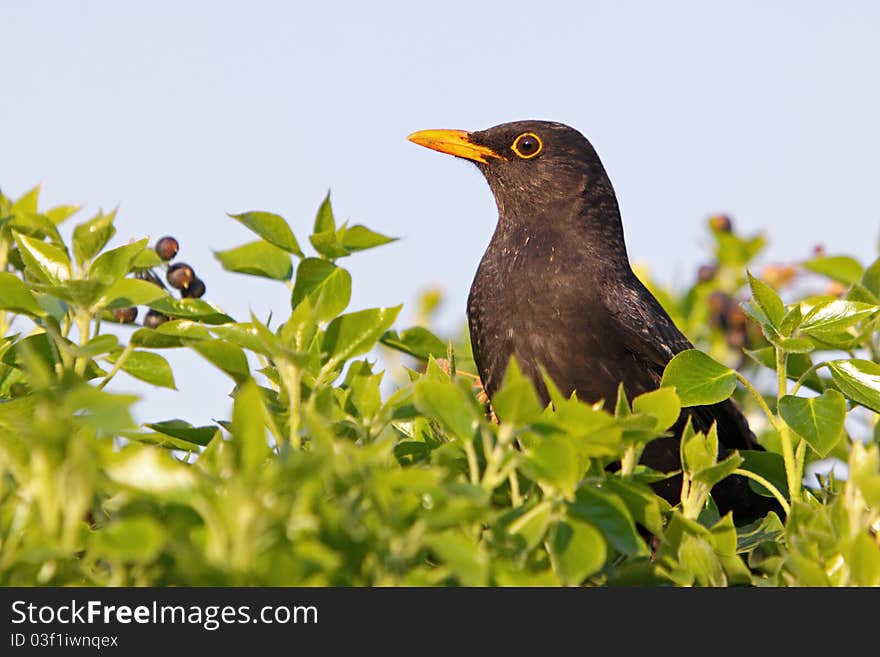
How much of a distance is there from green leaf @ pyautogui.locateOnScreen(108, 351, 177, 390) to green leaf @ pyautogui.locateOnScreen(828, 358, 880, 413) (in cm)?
190

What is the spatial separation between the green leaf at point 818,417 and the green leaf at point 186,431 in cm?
161

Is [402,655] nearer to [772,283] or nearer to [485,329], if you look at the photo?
[485,329]

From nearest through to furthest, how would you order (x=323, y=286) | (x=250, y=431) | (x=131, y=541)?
1. (x=131, y=541)
2. (x=250, y=431)
3. (x=323, y=286)

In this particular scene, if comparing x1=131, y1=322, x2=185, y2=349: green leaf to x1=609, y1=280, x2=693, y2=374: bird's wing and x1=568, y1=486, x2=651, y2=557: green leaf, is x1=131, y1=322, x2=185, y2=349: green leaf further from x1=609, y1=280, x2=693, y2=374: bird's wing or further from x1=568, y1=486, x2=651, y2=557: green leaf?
x1=609, y1=280, x2=693, y2=374: bird's wing

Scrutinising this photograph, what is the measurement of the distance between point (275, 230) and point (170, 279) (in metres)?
1.01

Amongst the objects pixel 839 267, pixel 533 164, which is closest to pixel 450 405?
pixel 839 267

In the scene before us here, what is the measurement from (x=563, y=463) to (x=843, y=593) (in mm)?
641

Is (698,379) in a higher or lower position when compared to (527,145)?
lower

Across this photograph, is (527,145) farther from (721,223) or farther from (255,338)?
(255,338)

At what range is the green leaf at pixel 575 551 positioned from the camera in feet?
7.67

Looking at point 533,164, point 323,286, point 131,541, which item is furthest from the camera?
point 533,164

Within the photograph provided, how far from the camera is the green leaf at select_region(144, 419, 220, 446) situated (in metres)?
3.30

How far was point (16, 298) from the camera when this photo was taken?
3.14 metres

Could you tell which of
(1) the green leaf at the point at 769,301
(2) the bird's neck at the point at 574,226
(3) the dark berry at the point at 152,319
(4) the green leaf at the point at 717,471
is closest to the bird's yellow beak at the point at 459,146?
(2) the bird's neck at the point at 574,226
